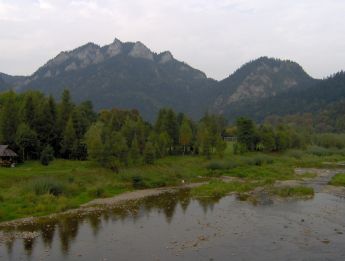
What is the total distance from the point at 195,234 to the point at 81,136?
53.0 metres

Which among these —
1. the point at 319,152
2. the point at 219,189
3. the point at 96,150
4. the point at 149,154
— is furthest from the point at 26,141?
the point at 319,152

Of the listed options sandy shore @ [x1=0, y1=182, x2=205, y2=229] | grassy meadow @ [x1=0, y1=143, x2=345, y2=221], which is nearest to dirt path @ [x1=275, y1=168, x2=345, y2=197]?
grassy meadow @ [x1=0, y1=143, x2=345, y2=221]

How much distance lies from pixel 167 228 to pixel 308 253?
12910mm

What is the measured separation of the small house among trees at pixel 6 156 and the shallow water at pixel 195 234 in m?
28.8

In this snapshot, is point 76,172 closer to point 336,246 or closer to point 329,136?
point 336,246

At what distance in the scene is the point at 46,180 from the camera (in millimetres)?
51312

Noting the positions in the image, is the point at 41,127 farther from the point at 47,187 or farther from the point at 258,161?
the point at 258,161

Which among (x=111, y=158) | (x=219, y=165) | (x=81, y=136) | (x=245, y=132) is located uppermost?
(x=245, y=132)

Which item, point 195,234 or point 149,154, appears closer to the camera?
point 195,234

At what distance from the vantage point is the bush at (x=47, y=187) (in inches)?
1951

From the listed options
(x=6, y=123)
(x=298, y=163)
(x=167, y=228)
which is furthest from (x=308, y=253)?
(x=298, y=163)

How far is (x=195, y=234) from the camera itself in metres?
35.7

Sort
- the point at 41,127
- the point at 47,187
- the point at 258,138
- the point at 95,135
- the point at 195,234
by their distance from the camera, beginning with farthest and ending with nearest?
the point at 258,138 → the point at 41,127 → the point at 95,135 → the point at 47,187 → the point at 195,234

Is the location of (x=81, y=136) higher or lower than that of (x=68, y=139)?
higher
